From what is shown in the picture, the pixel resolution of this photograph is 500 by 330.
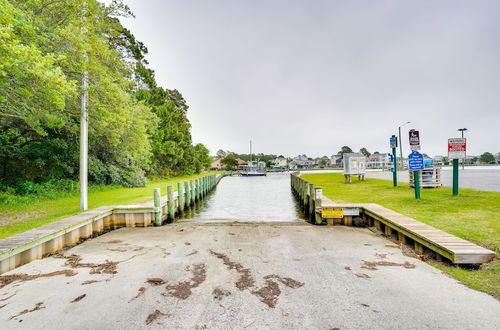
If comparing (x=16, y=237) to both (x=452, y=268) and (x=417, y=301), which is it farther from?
(x=452, y=268)

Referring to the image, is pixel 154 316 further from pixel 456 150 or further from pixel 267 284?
pixel 456 150

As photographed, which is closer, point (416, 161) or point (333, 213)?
point (333, 213)

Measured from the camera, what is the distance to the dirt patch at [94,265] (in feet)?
15.0

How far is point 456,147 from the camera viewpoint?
1074cm

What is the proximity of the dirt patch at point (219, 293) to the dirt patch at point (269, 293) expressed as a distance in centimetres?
41

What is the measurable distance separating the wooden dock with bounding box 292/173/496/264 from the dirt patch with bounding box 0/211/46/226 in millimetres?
9932

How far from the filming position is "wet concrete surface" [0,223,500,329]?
2959mm

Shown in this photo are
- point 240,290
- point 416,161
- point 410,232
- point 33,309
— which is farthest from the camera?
point 416,161

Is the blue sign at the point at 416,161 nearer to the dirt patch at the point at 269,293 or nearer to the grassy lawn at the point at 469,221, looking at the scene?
the grassy lawn at the point at 469,221

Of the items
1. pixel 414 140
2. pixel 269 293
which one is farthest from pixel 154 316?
pixel 414 140

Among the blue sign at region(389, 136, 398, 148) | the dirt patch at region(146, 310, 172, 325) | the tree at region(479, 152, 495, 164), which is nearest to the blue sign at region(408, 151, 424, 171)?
the blue sign at region(389, 136, 398, 148)

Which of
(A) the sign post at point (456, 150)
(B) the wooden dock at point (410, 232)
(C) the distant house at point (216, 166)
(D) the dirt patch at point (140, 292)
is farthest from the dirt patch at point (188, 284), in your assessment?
(C) the distant house at point (216, 166)

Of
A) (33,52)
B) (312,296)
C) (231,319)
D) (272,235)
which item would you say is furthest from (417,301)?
(33,52)

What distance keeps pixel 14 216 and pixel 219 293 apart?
919 centimetres
